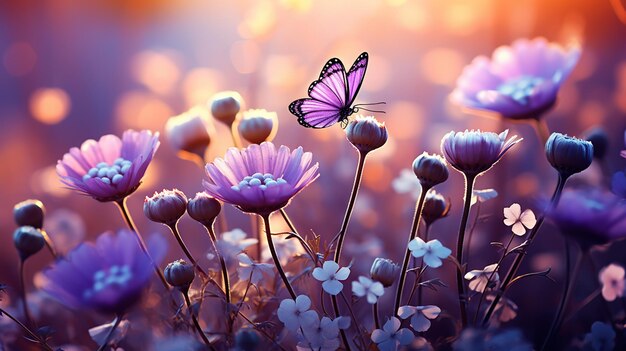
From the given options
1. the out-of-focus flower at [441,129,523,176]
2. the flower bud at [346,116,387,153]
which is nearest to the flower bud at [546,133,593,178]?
the out-of-focus flower at [441,129,523,176]

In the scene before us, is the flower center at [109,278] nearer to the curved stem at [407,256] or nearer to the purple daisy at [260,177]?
the purple daisy at [260,177]

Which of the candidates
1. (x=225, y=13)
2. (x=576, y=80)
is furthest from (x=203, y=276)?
(x=225, y=13)

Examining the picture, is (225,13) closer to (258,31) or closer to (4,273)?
(258,31)

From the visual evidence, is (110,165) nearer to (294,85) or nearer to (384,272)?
(384,272)

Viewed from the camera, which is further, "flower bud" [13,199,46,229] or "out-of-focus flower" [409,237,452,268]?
"flower bud" [13,199,46,229]

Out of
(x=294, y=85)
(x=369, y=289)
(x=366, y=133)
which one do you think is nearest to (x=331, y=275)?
(x=369, y=289)

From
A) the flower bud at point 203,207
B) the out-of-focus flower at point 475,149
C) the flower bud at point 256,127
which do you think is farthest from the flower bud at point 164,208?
the out-of-focus flower at point 475,149

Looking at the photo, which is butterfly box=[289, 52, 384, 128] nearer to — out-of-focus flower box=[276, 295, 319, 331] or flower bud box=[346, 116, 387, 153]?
flower bud box=[346, 116, 387, 153]
